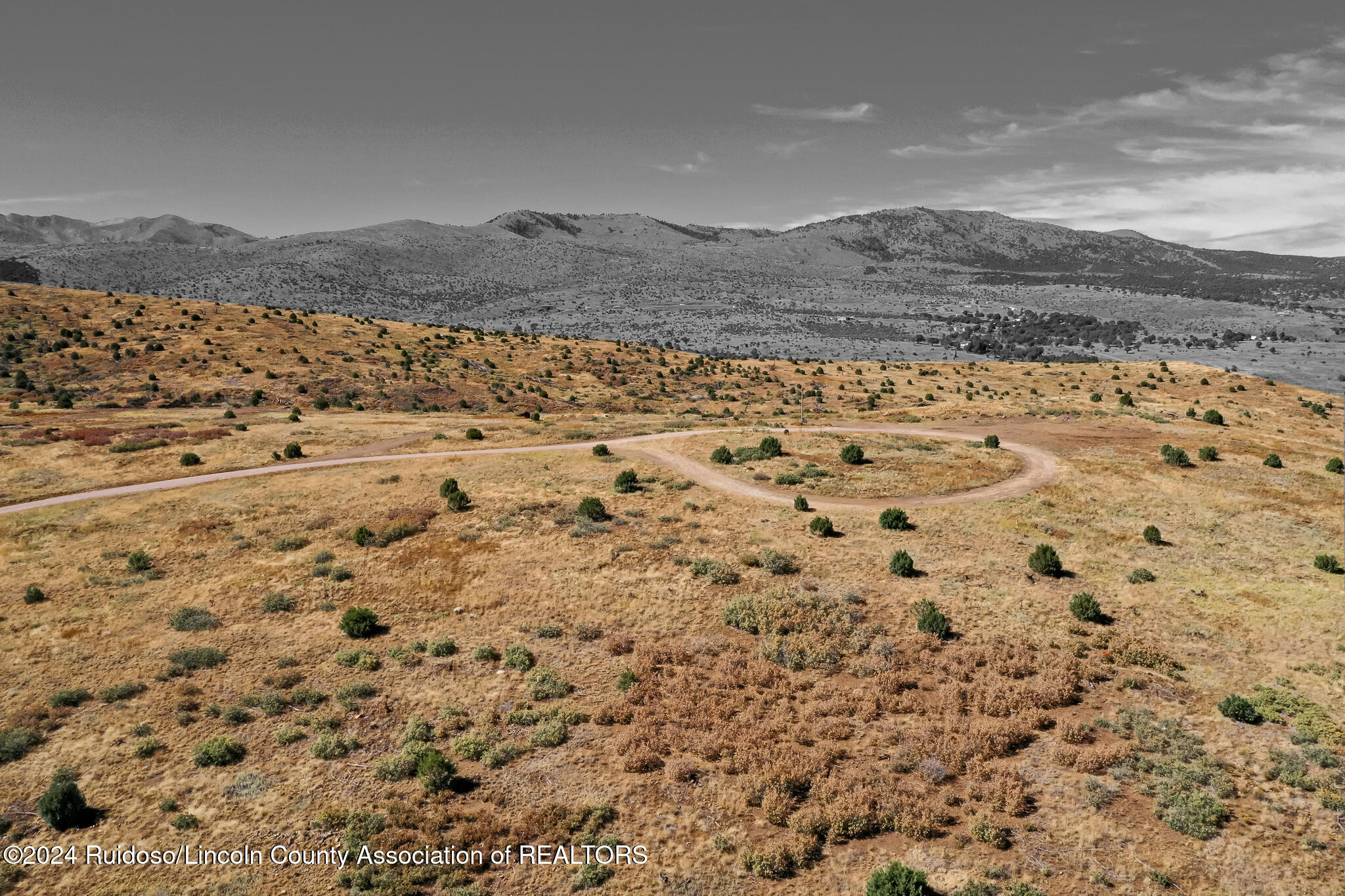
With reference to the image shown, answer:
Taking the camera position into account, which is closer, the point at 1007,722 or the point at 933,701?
the point at 1007,722

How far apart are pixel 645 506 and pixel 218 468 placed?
31.6 meters

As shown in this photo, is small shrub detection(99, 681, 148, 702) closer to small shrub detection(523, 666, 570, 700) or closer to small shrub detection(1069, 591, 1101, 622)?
small shrub detection(523, 666, 570, 700)

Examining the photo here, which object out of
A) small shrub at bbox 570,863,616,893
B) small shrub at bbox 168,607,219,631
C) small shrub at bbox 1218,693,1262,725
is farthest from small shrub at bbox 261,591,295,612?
small shrub at bbox 1218,693,1262,725

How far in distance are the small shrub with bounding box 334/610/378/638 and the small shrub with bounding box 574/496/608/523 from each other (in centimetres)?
1243

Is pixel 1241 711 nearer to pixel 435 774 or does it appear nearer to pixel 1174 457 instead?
pixel 435 774

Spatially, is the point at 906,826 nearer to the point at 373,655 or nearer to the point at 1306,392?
the point at 373,655

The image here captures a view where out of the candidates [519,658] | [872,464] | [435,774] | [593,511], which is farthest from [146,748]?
[872,464]

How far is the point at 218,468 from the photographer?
43.5 m

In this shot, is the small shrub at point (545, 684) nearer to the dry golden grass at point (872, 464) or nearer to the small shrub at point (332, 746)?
the small shrub at point (332, 746)

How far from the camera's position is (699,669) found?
22047 millimetres

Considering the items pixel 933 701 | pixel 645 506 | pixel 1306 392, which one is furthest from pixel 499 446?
pixel 1306 392

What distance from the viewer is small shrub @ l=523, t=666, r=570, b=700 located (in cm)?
2056

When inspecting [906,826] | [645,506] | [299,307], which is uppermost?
[299,307]

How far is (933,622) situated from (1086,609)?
6.51 meters
